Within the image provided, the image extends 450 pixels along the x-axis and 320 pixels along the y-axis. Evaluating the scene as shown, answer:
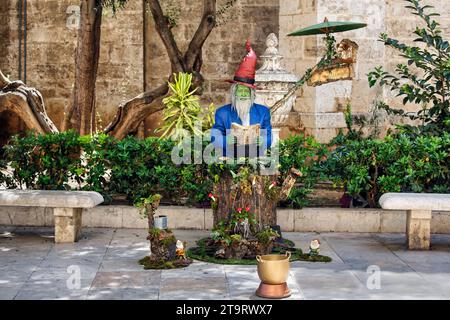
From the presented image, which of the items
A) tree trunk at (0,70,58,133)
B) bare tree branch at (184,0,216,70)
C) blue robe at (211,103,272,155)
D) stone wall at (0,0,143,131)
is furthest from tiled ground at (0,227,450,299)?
stone wall at (0,0,143,131)

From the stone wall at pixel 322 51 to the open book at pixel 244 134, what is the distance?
13.8 feet

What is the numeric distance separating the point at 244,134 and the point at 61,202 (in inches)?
83.5

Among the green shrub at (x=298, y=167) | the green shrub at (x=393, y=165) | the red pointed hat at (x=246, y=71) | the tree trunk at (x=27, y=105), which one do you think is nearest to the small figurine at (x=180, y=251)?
the red pointed hat at (x=246, y=71)

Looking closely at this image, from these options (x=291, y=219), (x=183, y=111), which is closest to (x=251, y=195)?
(x=291, y=219)

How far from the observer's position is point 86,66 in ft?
43.6

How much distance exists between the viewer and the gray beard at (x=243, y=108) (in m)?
9.41

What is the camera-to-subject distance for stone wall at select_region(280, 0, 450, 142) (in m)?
13.3

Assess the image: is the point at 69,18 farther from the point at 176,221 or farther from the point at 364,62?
the point at 176,221

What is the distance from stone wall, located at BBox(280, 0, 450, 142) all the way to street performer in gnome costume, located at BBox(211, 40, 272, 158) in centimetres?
409

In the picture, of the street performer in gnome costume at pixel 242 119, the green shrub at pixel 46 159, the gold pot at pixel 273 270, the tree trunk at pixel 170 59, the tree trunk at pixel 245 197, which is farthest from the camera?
the tree trunk at pixel 170 59

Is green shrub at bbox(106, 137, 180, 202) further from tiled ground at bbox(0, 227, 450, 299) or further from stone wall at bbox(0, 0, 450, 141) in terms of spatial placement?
stone wall at bbox(0, 0, 450, 141)

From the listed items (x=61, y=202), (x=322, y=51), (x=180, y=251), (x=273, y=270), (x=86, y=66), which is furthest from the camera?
(x=322, y=51)

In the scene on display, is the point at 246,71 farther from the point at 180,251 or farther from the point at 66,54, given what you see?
the point at 66,54

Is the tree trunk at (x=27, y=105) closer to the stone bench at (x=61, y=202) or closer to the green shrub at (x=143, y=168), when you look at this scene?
the green shrub at (x=143, y=168)
